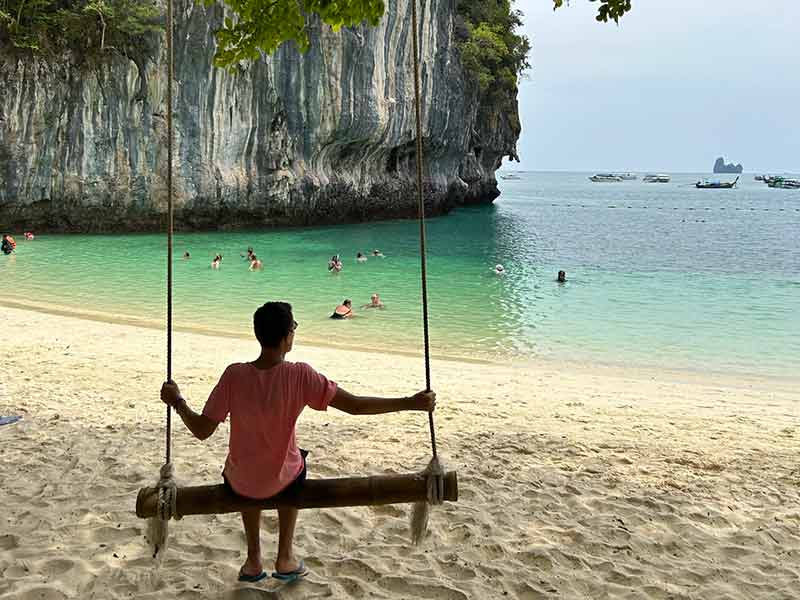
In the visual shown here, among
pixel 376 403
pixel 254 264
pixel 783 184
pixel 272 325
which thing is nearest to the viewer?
pixel 272 325

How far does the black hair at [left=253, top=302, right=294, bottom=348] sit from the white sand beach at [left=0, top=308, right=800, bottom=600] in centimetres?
113

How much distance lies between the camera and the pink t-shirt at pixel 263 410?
2.71 m

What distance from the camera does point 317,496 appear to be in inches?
112

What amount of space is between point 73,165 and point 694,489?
86.1 ft

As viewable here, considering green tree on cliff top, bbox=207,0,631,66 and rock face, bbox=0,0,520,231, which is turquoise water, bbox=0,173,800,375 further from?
green tree on cliff top, bbox=207,0,631,66

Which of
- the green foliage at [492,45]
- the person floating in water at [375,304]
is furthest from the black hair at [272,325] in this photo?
the green foliage at [492,45]

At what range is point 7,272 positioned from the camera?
17938 millimetres

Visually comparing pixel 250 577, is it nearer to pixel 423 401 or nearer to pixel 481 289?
pixel 423 401

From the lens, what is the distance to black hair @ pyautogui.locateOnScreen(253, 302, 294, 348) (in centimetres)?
269

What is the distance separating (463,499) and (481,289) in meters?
13.8

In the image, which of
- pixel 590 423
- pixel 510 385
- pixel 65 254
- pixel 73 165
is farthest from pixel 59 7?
pixel 590 423

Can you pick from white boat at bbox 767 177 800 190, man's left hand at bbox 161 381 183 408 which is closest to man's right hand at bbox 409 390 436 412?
man's left hand at bbox 161 381 183 408

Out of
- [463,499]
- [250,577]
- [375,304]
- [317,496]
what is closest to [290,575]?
[250,577]

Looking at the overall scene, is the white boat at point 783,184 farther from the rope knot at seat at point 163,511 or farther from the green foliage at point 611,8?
the rope knot at seat at point 163,511
